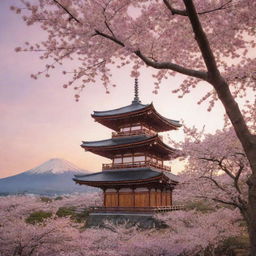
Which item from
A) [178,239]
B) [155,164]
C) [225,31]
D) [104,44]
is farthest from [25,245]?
[155,164]

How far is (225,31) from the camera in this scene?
7.20 meters

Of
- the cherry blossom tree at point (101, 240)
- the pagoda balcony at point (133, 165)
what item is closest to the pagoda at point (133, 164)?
the pagoda balcony at point (133, 165)

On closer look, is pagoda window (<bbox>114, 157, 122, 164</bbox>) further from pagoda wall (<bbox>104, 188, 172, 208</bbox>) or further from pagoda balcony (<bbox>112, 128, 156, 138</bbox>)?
pagoda wall (<bbox>104, 188, 172, 208</bbox>)

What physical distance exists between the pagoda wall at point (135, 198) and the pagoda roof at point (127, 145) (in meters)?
3.20

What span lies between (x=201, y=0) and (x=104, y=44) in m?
2.29

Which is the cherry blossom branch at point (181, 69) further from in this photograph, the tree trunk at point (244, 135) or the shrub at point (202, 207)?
the shrub at point (202, 207)

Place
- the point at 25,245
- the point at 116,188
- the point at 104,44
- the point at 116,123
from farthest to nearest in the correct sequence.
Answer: the point at 116,123, the point at 116,188, the point at 25,245, the point at 104,44

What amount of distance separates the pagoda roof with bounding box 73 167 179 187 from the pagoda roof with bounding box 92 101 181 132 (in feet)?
14.3

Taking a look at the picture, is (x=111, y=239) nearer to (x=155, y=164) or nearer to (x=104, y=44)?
(x=104, y=44)

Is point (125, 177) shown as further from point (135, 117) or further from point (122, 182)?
point (135, 117)

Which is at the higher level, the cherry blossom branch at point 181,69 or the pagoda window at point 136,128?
the pagoda window at point 136,128

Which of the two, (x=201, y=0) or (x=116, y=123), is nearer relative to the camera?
(x=201, y=0)

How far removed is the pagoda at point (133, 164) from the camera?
23.3 meters

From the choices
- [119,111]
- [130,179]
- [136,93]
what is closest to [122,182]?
[130,179]
